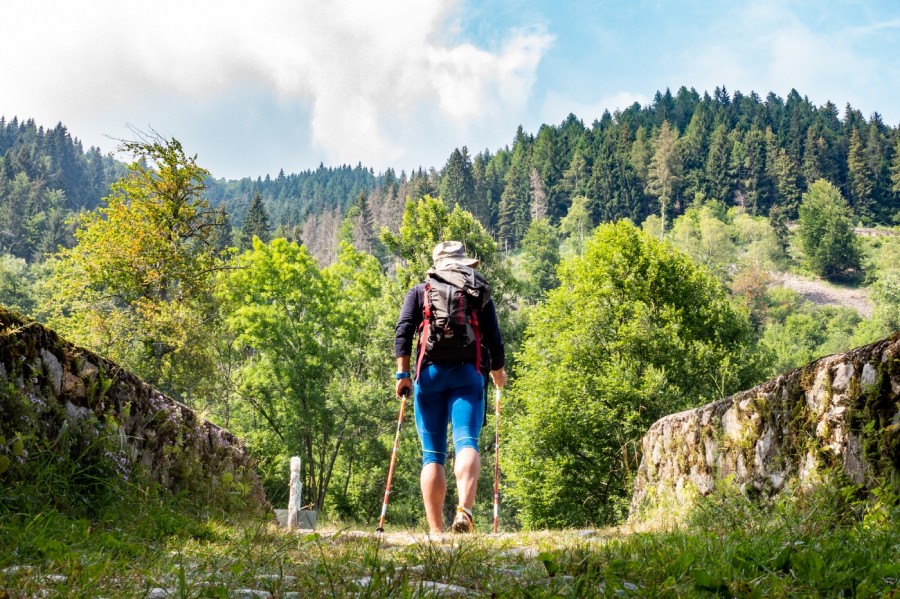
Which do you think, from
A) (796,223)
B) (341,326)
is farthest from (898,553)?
(796,223)

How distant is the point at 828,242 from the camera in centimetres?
9425

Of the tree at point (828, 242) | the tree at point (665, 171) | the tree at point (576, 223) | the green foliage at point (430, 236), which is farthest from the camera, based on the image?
the tree at point (665, 171)

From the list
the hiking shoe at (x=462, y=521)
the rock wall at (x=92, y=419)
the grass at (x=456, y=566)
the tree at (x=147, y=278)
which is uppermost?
the tree at (x=147, y=278)

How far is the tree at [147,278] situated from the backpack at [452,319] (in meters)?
15.9

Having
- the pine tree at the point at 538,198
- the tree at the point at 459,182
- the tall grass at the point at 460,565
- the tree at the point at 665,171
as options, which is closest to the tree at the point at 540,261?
the tree at the point at 459,182

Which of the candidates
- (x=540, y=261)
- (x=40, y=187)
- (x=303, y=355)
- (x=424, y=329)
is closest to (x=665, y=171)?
(x=540, y=261)

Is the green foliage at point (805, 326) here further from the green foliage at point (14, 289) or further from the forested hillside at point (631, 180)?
the green foliage at point (14, 289)

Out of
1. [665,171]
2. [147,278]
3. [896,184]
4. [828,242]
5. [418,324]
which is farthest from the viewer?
→ [665,171]

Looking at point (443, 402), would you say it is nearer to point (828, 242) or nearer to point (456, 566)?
point (456, 566)

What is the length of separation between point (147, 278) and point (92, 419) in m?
17.2

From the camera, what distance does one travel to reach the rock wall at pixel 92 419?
376 cm

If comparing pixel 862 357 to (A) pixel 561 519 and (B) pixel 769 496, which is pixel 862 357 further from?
(A) pixel 561 519

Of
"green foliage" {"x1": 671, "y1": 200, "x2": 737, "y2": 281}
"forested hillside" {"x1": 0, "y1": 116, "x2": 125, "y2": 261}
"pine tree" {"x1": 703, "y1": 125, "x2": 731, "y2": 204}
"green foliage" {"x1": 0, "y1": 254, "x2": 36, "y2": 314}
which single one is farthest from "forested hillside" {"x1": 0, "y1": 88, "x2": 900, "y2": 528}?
"pine tree" {"x1": 703, "y1": 125, "x2": 731, "y2": 204}

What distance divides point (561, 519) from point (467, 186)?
102025mm
